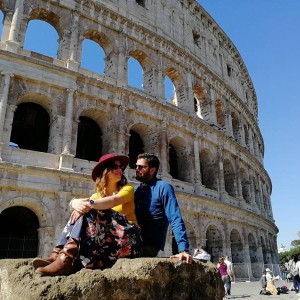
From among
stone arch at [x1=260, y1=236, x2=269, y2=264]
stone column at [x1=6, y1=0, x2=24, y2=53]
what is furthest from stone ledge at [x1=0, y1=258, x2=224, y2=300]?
stone arch at [x1=260, y1=236, x2=269, y2=264]

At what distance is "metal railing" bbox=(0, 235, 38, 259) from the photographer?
30.7 ft

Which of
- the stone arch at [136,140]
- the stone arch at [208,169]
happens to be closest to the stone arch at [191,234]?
the stone arch at [208,169]

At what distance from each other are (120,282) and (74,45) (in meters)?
11.4

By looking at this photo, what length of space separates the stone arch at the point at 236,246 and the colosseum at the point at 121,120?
0.17 ft

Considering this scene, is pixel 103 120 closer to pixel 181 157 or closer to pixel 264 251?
pixel 181 157

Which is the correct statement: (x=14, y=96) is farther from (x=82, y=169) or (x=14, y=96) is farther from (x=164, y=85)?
(x=164, y=85)

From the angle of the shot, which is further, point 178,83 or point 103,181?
point 178,83

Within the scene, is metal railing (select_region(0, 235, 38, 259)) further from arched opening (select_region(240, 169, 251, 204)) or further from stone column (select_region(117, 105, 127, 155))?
arched opening (select_region(240, 169, 251, 204))

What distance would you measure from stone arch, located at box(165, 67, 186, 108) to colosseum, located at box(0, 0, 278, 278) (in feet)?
0.17

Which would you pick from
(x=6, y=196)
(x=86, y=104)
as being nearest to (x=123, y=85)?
(x=86, y=104)

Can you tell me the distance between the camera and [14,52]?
405 inches

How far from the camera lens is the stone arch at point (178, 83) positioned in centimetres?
1555

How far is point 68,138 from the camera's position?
10.4 metres

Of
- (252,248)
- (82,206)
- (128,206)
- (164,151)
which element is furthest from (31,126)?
(252,248)
